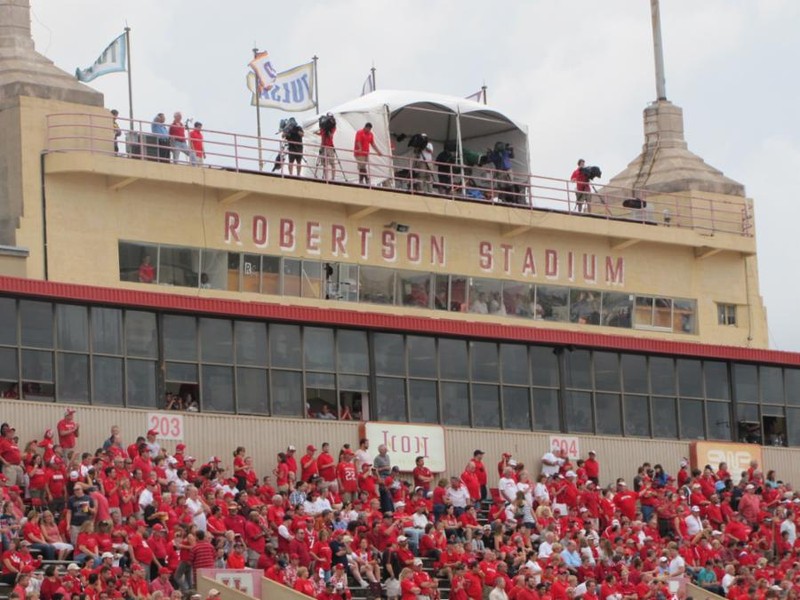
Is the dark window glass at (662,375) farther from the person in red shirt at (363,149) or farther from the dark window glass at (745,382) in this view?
the person in red shirt at (363,149)

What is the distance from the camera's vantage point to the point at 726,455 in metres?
41.4

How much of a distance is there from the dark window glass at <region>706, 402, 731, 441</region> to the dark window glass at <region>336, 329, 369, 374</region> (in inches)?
321

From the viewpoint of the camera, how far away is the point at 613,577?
32531 millimetres

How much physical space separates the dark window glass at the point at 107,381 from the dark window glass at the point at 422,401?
227 inches

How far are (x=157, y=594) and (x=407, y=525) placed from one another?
278 inches

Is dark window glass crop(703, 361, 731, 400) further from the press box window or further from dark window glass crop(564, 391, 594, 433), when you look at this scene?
the press box window

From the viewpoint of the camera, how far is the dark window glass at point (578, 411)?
129ft

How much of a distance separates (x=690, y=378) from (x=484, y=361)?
16.8 ft

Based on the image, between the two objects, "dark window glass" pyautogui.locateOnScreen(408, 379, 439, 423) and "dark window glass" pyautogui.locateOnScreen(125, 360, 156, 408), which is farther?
"dark window glass" pyautogui.locateOnScreen(408, 379, 439, 423)

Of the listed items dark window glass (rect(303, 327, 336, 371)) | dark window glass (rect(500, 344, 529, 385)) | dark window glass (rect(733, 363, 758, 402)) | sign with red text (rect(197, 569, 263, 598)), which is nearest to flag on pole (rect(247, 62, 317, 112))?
dark window glass (rect(500, 344, 529, 385))

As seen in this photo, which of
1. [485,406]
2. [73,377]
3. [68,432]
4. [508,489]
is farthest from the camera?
[485,406]

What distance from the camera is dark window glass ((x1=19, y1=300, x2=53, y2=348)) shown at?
32625 mm

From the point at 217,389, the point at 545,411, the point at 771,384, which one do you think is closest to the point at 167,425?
the point at 217,389

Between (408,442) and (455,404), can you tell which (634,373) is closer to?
(455,404)
